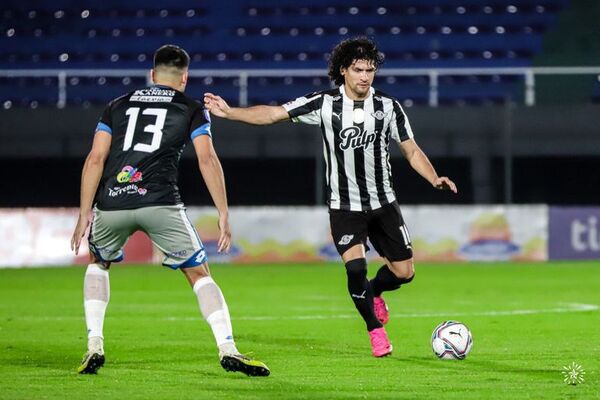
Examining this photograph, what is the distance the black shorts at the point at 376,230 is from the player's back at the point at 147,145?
1.58 metres

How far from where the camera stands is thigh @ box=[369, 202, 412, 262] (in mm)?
8453

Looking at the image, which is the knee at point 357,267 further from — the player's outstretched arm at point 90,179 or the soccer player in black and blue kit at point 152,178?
the player's outstretched arm at point 90,179

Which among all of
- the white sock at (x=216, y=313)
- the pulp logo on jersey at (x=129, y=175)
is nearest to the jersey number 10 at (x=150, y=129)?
the pulp logo on jersey at (x=129, y=175)

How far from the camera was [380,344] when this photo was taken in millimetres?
7969

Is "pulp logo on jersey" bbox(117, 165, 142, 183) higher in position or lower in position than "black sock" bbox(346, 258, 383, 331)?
higher

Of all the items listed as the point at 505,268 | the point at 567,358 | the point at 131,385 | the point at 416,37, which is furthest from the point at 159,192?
the point at 416,37

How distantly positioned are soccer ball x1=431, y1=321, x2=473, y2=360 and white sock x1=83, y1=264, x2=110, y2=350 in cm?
206

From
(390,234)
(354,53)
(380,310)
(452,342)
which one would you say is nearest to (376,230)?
(390,234)

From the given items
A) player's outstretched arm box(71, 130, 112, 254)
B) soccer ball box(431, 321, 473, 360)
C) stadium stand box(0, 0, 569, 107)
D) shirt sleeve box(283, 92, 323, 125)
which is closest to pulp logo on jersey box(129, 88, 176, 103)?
player's outstretched arm box(71, 130, 112, 254)

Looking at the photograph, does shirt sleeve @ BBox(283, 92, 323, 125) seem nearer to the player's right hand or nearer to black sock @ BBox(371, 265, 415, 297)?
the player's right hand

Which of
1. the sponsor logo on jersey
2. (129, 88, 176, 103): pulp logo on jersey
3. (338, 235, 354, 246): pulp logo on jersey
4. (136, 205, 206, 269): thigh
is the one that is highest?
(129, 88, 176, 103): pulp logo on jersey

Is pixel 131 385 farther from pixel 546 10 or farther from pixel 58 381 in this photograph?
pixel 546 10

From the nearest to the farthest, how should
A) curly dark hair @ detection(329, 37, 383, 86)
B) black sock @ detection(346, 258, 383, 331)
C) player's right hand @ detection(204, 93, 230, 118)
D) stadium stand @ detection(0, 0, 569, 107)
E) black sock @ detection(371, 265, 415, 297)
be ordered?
player's right hand @ detection(204, 93, 230, 118) → curly dark hair @ detection(329, 37, 383, 86) → black sock @ detection(346, 258, 383, 331) → black sock @ detection(371, 265, 415, 297) → stadium stand @ detection(0, 0, 569, 107)

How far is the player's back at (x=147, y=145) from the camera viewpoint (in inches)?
276
